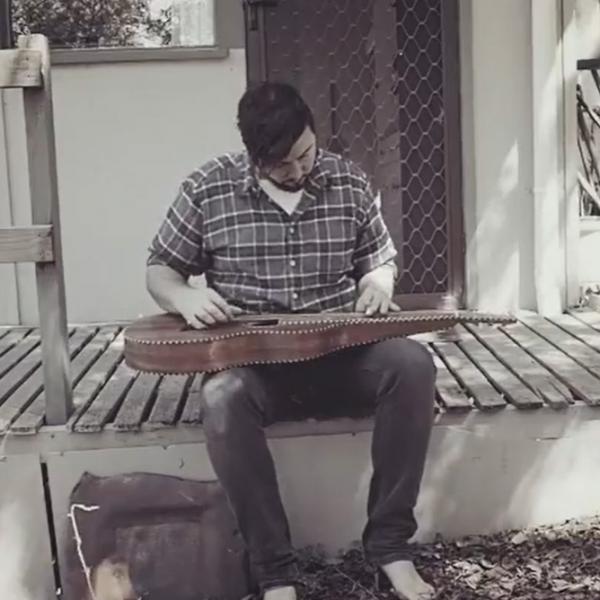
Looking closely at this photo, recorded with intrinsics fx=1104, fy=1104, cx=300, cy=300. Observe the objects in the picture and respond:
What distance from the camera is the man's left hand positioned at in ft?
8.29

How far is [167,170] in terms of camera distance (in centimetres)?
434

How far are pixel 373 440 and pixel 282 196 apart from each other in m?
0.62

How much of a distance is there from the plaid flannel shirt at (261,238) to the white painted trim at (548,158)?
1.68 metres

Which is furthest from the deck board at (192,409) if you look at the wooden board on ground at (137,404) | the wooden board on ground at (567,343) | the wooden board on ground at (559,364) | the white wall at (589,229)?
the white wall at (589,229)

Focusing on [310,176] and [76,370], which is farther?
[76,370]

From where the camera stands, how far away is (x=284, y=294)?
265 cm

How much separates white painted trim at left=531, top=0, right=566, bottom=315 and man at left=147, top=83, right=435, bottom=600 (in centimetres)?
161

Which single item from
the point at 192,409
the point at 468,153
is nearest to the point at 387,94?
the point at 468,153

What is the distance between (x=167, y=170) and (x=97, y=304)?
604 mm

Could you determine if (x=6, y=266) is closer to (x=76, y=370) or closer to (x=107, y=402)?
(x=76, y=370)

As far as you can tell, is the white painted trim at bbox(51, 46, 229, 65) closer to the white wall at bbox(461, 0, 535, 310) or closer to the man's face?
the white wall at bbox(461, 0, 535, 310)

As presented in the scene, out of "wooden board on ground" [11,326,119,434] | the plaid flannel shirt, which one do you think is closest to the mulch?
the plaid flannel shirt

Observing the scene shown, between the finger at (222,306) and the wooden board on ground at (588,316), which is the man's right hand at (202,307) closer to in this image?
the finger at (222,306)

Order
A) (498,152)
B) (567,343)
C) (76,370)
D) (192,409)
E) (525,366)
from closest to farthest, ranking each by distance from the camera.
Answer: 1. (192,409)
2. (525,366)
3. (76,370)
4. (567,343)
5. (498,152)
